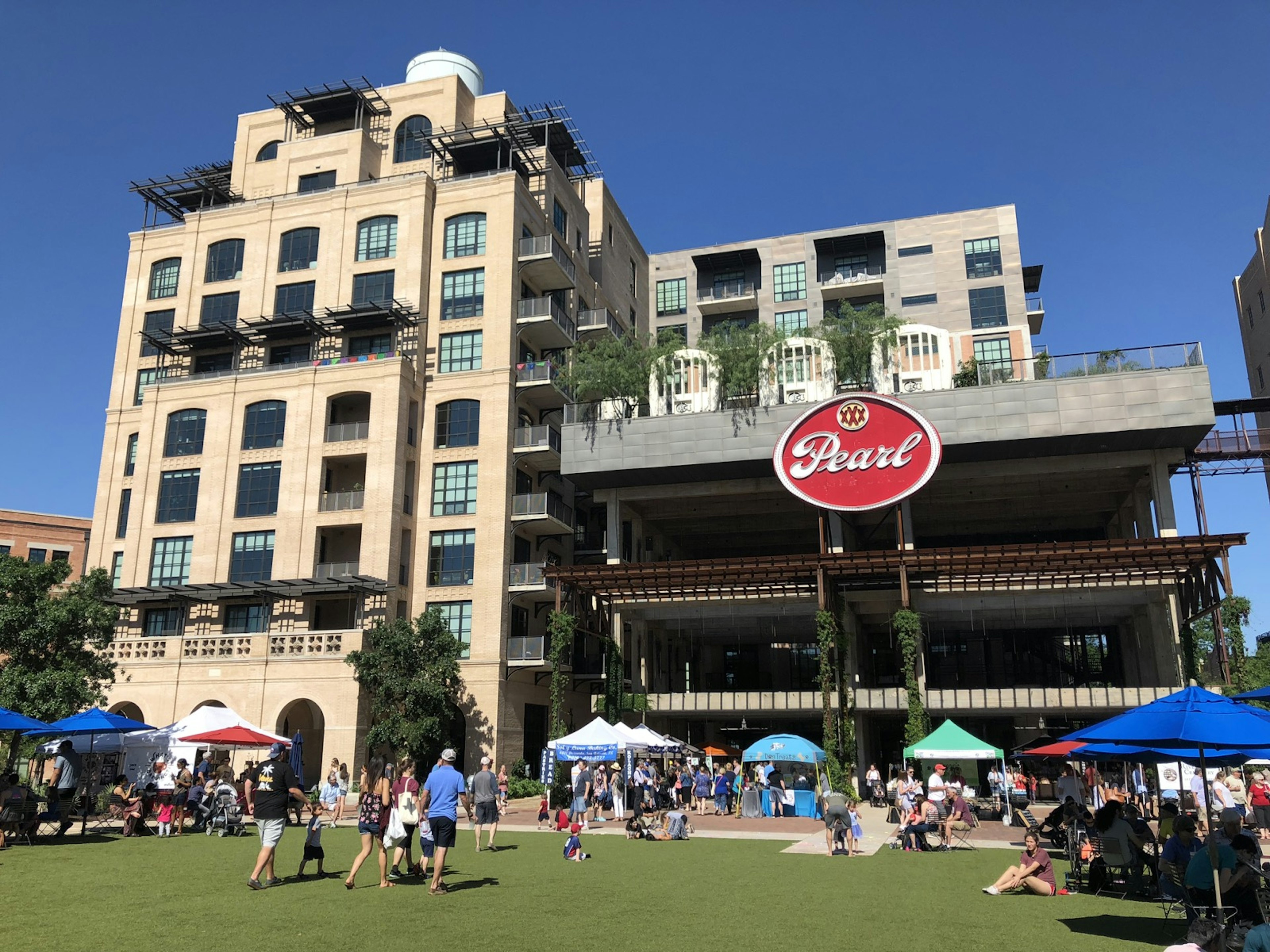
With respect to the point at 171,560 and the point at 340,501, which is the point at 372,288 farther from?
the point at 171,560

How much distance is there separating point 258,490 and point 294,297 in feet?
36.3

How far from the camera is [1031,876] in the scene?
15047 mm

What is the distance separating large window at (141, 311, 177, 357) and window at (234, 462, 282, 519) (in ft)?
38.2

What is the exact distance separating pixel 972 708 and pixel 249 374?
37313 mm

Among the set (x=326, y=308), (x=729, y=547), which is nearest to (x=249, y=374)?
(x=326, y=308)

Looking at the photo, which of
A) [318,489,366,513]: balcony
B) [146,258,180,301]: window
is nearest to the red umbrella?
[318,489,366,513]: balcony

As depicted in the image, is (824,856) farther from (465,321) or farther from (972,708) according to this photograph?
(465,321)

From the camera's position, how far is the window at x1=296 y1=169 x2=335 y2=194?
56094 mm

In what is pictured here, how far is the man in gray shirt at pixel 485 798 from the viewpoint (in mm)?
19297

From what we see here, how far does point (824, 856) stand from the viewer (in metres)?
20.9

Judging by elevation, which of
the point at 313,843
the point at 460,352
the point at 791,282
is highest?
the point at 791,282

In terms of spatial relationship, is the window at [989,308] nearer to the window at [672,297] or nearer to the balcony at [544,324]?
the window at [672,297]

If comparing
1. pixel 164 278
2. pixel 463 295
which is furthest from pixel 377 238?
pixel 164 278

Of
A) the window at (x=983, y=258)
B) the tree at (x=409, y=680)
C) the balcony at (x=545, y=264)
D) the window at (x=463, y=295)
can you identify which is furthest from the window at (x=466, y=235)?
the window at (x=983, y=258)
